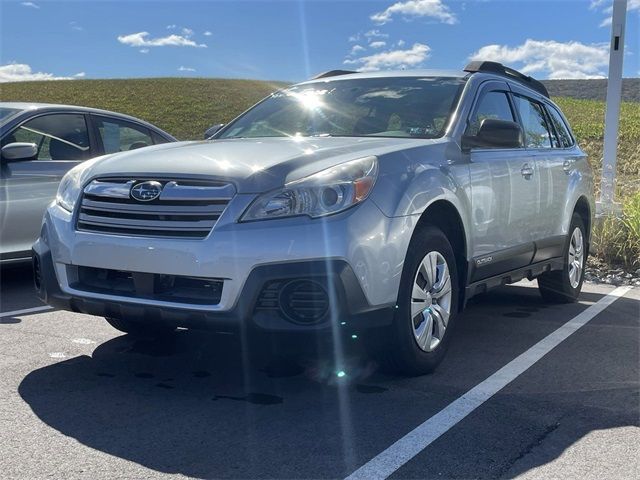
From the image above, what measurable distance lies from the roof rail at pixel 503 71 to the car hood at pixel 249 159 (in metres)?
1.38

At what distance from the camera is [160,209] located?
356 centimetres

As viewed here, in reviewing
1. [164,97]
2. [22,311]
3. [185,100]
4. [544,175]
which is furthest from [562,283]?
[164,97]

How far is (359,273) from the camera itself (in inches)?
137

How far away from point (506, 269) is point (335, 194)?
202 cm

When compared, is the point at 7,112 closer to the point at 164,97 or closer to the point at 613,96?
the point at 613,96

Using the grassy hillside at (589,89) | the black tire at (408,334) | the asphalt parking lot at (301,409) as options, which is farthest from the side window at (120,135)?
the grassy hillside at (589,89)

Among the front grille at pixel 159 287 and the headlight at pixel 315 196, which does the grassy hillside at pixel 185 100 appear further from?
the front grille at pixel 159 287

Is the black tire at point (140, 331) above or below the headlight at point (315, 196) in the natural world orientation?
below

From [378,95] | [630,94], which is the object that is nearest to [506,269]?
[378,95]

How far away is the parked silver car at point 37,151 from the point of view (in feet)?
20.2

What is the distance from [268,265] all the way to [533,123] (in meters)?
3.37

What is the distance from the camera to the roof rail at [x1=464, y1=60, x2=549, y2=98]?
213 inches

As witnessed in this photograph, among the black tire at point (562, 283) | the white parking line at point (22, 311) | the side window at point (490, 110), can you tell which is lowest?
the black tire at point (562, 283)

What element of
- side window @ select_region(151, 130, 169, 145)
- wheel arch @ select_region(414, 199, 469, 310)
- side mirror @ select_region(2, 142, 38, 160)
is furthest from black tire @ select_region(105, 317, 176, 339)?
side window @ select_region(151, 130, 169, 145)
